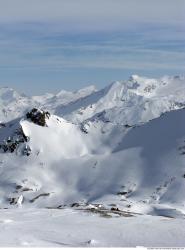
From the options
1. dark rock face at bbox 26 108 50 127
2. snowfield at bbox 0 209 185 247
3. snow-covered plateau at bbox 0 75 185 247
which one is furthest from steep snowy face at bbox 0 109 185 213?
snowfield at bbox 0 209 185 247

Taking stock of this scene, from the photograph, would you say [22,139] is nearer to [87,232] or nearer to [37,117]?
[37,117]

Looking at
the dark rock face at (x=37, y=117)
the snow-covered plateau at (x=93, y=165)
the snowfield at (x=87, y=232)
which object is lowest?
the snowfield at (x=87, y=232)

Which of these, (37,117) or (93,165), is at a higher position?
(37,117)

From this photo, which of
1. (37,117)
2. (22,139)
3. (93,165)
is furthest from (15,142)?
(93,165)

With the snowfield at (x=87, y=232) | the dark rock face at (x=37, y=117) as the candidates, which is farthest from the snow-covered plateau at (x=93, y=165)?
the snowfield at (x=87, y=232)

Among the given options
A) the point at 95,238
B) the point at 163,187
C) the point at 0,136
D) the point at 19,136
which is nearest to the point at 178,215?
the point at 163,187

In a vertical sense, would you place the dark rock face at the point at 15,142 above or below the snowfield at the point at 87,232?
above

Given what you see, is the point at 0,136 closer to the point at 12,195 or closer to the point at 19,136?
the point at 19,136

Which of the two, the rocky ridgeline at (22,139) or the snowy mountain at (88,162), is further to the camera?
the rocky ridgeline at (22,139)

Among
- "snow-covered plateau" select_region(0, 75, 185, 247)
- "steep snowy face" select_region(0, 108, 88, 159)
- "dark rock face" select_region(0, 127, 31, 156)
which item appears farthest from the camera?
"steep snowy face" select_region(0, 108, 88, 159)

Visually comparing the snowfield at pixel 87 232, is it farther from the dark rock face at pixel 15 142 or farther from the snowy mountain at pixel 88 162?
the dark rock face at pixel 15 142

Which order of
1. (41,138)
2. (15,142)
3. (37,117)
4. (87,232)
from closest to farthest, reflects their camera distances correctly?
(87,232), (15,142), (41,138), (37,117)

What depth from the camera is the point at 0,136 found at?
195 meters

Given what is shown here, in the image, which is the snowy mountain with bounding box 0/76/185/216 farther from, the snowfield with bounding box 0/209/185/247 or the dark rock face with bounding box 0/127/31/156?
the snowfield with bounding box 0/209/185/247
